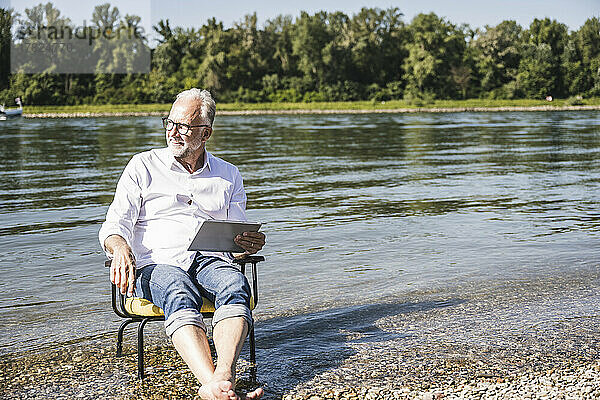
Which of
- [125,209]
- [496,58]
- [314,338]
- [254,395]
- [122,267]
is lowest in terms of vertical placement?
[314,338]

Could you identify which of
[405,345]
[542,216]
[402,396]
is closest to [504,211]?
[542,216]

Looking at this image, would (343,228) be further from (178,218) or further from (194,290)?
(194,290)

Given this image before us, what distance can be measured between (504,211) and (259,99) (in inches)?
3642

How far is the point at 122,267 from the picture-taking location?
4.45 metres

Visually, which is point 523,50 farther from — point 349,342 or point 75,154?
point 349,342

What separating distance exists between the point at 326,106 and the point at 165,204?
88.9 m

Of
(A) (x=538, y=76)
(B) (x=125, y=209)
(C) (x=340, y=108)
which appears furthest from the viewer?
(A) (x=538, y=76)

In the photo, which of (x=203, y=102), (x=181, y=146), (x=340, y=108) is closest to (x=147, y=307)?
(x=181, y=146)

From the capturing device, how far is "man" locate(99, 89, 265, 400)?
4535mm

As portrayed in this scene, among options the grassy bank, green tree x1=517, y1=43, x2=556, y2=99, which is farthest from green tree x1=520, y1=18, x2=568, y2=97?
the grassy bank

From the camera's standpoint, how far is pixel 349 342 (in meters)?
5.60

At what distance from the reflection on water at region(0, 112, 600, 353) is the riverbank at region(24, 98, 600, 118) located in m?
65.1

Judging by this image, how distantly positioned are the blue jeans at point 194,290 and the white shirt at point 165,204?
0.11m

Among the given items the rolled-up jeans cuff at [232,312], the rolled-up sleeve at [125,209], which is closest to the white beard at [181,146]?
the rolled-up sleeve at [125,209]
